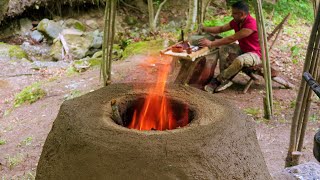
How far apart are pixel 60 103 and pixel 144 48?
2924mm

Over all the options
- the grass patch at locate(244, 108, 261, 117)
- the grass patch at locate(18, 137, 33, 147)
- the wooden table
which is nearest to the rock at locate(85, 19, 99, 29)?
the wooden table

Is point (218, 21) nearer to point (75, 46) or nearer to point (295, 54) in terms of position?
point (295, 54)

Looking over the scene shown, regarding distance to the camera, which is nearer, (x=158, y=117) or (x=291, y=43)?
(x=158, y=117)

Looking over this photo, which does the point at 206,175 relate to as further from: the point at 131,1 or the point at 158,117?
the point at 131,1

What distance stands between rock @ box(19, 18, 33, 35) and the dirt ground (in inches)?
117

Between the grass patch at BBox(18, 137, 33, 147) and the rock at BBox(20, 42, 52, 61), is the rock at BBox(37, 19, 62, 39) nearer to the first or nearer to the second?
the rock at BBox(20, 42, 52, 61)

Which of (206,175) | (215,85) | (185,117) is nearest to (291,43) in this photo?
(215,85)

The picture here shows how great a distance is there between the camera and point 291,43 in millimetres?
9297

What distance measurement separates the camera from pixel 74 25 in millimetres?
12086

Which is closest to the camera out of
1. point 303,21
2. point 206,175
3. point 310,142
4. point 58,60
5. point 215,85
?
point 206,175

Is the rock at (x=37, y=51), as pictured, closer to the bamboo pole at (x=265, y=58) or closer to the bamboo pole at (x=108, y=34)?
the bamboo pole at (x=108, y=34)

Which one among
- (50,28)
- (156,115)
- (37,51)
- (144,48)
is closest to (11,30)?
(50,28)

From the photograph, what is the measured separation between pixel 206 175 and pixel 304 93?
1.63m

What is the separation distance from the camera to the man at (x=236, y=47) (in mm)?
6070
